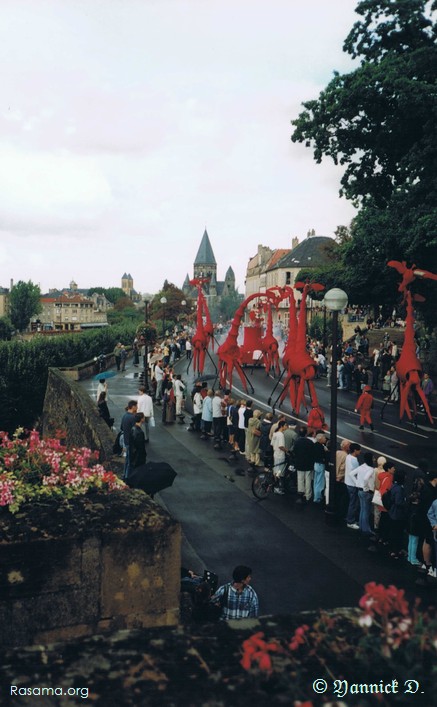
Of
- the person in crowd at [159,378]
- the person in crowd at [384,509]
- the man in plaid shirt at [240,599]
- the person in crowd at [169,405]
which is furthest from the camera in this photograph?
the person in crowd at [159,378]

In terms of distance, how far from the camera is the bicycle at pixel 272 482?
12703 mm

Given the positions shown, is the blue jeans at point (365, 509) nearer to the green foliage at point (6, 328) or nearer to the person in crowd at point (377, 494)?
the person in crowd at point (377, 494)

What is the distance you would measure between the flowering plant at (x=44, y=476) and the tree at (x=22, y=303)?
135 meters

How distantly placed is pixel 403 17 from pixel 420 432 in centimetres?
1715

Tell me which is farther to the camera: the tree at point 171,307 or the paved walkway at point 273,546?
the tree at point 171,307

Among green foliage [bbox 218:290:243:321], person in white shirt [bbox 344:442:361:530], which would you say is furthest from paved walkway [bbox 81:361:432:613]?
green foliage [bbox 218:290:243:321]

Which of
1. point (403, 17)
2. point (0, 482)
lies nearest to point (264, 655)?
point (0, 482)

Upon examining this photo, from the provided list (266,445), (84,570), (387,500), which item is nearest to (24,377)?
(266,445)

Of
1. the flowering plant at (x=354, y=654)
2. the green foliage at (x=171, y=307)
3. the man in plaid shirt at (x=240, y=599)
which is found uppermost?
the green foliage at (x=171, y=307)

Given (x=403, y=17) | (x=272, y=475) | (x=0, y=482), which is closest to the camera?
(x=0, y=482)

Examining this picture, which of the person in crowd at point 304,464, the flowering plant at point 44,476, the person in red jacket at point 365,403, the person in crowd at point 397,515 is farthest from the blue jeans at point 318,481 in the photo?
the person in red jacket at point 365,403

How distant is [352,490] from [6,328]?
125m

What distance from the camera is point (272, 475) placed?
13.1m

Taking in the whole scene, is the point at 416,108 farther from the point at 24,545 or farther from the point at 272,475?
the point at 24,545
